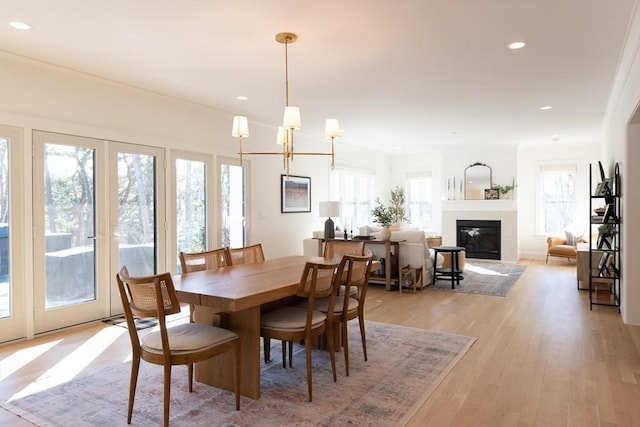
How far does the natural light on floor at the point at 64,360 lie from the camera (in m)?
2.95

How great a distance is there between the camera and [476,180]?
9703mm

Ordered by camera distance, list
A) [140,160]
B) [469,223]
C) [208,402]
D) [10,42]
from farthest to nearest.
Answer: [469,223], [140,160], [10,42], [208,402]

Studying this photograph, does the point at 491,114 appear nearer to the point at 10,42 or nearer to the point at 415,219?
the point at 415,219

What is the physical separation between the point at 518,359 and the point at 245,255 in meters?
2.50

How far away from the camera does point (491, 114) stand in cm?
626

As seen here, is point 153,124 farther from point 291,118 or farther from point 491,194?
point 491,194

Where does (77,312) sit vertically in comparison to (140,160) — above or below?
below

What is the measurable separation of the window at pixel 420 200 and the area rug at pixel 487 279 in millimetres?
2155

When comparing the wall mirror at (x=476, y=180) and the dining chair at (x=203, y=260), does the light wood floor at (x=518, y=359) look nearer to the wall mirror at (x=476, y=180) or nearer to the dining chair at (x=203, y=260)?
the dining chair at (x=203, y=260)

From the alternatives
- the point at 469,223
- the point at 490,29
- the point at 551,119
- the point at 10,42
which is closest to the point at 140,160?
the point at 10,42

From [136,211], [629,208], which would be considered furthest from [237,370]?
[629,208]

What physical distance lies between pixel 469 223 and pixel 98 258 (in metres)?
7.80

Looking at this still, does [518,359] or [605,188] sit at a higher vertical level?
[605,188]

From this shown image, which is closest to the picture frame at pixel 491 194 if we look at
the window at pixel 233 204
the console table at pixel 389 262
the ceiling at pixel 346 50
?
the ceiling at pixel 346 50
